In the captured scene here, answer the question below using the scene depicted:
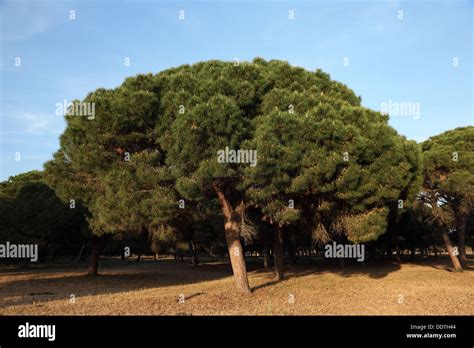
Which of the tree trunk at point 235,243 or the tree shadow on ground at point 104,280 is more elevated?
the tree trunk at point 235,243

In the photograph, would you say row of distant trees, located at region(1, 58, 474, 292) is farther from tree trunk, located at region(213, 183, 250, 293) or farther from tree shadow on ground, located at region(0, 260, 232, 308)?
tree shadow on ground, located at region(0, 260, 232, 308)

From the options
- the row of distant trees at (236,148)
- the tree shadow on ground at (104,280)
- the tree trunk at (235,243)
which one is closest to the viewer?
the row of distant trees at (236,148)

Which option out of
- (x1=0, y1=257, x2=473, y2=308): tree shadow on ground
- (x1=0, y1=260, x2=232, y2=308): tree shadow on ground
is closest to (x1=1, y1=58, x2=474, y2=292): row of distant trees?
(x1=0, y1=260, x2=232, y2=308): tree shadow on ground

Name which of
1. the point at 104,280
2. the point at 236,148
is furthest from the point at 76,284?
the point at 236,148

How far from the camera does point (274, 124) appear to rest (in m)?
14.2

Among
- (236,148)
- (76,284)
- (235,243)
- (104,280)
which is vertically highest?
(236,148)

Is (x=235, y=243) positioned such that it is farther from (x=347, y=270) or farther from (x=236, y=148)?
(x=347, y=270)

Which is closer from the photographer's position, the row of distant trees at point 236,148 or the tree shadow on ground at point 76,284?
the row of distant trees at point 236,148

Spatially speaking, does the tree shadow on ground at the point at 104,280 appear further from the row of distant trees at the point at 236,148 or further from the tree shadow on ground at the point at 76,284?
the row of distant trees at the point at 236,148

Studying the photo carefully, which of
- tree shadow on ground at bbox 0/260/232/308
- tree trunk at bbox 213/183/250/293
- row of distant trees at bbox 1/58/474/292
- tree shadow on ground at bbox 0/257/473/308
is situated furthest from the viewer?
tree shadow on ground at bbox 0/257/473/308

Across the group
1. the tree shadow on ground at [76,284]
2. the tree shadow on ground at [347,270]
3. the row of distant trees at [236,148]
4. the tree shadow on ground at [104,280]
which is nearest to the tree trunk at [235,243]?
the row of distant trees at [236,148]

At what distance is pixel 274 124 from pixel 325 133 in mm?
1903
